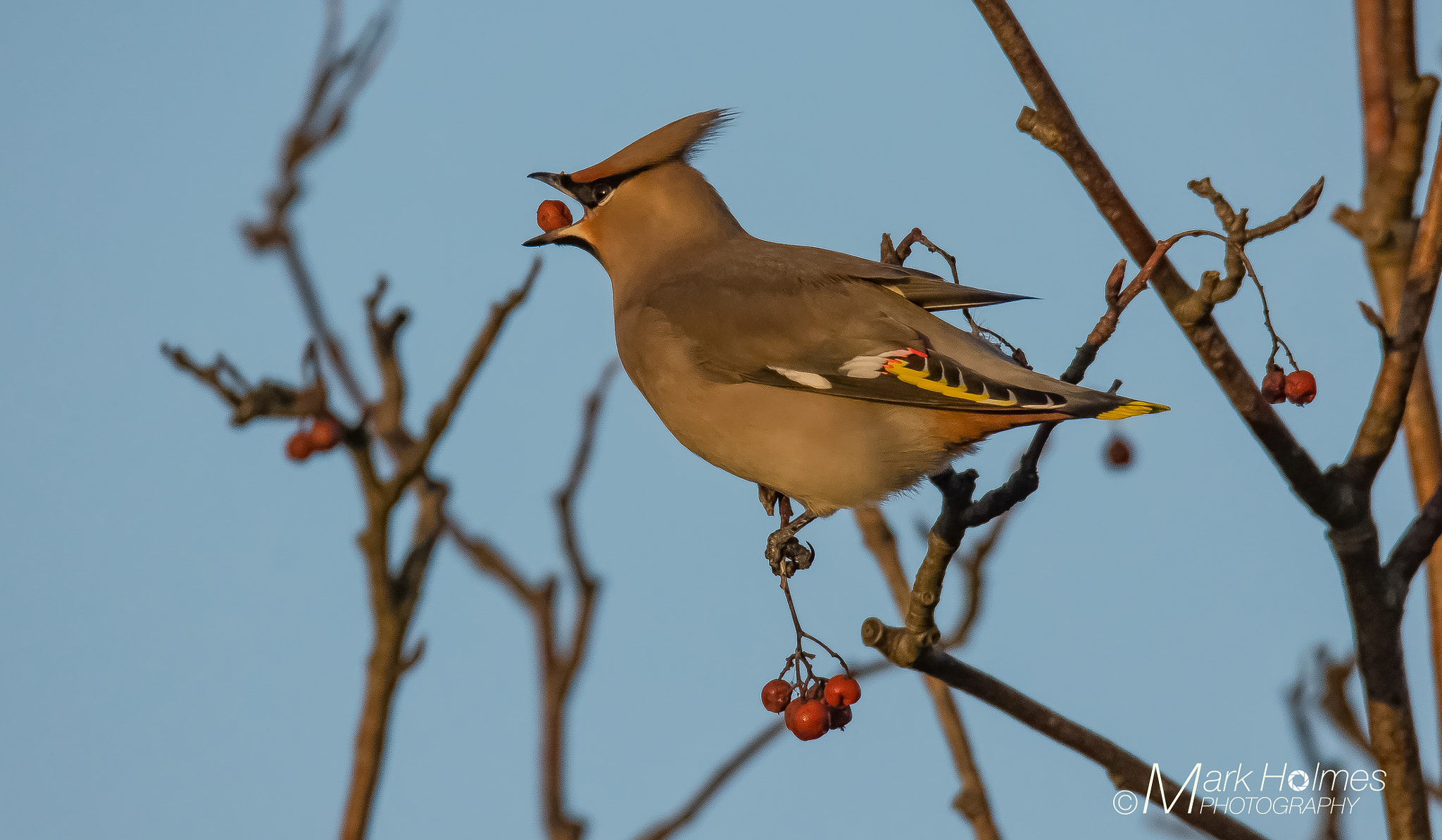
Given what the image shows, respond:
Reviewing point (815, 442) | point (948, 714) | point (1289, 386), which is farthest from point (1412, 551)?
point (815, 442)

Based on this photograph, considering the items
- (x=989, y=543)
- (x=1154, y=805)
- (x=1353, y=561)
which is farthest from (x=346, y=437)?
(x=1353, y=561)

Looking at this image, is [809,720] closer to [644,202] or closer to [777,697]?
[777,697]

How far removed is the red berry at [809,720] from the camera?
2.57 meters

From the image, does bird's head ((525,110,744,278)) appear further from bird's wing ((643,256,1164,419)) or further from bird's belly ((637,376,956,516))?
bird's belly ((637,376,956,516))

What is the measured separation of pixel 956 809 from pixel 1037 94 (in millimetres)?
1349

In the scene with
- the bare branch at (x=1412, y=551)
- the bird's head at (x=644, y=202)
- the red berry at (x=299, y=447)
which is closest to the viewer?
the bare branch at (x=1412, y=551)

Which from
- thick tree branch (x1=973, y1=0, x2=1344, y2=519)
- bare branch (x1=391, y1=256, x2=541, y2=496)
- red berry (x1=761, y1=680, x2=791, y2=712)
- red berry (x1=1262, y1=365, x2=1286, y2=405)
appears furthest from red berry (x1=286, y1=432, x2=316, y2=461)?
red berry (x1=1262, y1=365, x2=1286, y2=405)

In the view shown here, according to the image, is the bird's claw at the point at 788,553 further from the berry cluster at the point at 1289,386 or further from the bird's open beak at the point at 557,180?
the bird's open beak at the point at 557,180

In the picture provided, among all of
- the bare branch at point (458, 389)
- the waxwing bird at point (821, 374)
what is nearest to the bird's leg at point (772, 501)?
the waxwing bird at point (821, 374)

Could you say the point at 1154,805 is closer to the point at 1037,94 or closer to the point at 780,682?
the point at 780,682

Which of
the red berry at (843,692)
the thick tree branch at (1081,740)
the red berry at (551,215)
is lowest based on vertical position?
the thick tree branch at (1081,740)

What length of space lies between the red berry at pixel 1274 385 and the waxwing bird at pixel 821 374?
56 cm

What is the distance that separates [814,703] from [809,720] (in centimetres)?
4

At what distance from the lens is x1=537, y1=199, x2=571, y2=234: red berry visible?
3.74 m
